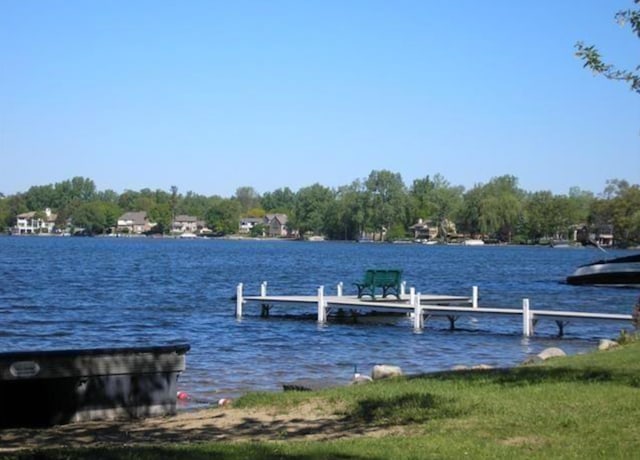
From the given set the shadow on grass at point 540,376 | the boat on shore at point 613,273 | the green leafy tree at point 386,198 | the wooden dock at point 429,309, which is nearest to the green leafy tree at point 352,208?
the green leafy tree at point 386,198

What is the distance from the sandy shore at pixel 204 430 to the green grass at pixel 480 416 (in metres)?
0.30

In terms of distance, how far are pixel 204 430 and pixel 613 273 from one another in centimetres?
5502

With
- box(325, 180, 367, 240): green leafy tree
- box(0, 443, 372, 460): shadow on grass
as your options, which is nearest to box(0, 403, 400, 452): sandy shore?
box(0, 443, 372, 460): shadow on grass

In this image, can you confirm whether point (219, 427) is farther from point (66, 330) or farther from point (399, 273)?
point (399, 273)

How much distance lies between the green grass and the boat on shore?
49080 mm

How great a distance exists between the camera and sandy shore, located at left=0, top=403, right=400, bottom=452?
11016 millimetres

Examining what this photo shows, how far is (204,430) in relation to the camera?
464 inches

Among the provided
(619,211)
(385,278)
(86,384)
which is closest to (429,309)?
(385,278)

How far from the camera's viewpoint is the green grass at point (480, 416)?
28.6 feet

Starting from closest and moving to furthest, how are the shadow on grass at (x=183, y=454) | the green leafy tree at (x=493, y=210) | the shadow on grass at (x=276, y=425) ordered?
the shadow on grass at (x=183, y=454), the shadow on grass at (x=276, y=425), the green leafy tree at (x=493, y=210)

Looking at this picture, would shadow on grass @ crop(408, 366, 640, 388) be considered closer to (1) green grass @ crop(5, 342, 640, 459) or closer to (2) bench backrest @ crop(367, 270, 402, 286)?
(1) green grass @ crop(5, 342, 640, 459)

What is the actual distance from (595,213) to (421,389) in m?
133

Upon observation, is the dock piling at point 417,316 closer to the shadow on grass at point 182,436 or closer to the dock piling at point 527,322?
the dock piling at point 527,322

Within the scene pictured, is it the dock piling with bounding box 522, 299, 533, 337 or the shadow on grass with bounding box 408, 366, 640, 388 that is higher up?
the shadow on grass with bounding box 408, 366, 640, 388
